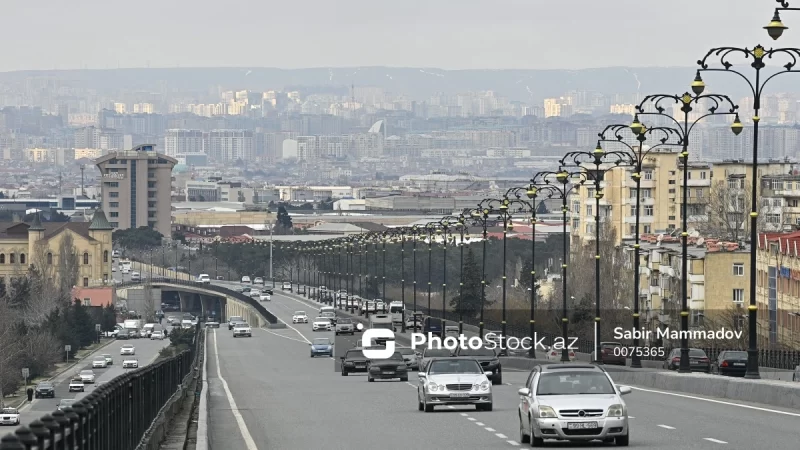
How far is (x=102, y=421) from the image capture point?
17078 mm

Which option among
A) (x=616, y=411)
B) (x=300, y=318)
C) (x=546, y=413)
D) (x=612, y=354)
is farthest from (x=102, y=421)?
(x=300, y=318)

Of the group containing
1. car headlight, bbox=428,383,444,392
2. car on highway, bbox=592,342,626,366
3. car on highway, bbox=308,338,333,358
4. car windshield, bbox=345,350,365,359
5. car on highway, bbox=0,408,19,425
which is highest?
car headlight, bbox=428,383,444,392

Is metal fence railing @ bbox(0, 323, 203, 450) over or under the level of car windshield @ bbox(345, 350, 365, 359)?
over

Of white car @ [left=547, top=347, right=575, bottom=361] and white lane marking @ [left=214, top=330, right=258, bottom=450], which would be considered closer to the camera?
white lane marking @ [left=214, top=330, right=258, bottom=450]

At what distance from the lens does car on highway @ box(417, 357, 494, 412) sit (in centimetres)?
3597

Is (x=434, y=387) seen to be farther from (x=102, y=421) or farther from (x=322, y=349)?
(x=322, y=349)

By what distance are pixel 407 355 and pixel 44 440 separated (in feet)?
194

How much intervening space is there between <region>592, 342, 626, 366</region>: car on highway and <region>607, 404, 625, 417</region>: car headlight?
4280cm

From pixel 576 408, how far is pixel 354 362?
41222mm

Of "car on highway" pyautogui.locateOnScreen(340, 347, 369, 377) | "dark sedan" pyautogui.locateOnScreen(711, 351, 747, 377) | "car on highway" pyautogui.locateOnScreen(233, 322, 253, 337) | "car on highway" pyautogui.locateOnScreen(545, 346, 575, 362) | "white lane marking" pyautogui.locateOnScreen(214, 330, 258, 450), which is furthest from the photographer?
"car on highway" pyautogui.locateOnScreen(233, 322, 253, 337)

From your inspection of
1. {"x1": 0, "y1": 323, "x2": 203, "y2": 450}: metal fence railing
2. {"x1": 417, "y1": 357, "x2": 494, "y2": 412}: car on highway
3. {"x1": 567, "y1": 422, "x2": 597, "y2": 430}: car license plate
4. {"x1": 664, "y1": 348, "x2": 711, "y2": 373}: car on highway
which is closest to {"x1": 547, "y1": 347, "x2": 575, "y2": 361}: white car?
{"x1": 664, "y1": 348, "x2": 711, "y2": 373}: car on highway

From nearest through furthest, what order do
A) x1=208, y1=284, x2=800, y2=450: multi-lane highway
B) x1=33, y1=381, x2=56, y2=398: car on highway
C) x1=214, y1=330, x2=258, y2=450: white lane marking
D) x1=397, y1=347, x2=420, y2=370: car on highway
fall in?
x1=208, y1=284, x2=800, y2=450: multi-lane highway → x1=214, y1=330, x2=258, y2=450: white lane marking → x1=397, y1=347, x2=420, y2=370: car on highway → x1=33, y1=381, x2=56, y2=398: car on highway

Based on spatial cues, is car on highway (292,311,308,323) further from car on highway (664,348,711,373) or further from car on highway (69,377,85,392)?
car on highway (664,348,711,373)

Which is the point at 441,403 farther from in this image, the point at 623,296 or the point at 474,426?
the point at 623,296
